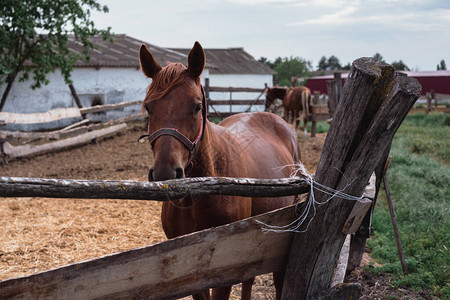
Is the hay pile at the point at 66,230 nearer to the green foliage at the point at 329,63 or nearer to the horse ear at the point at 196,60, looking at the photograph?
the horse ear at the point at 196,60

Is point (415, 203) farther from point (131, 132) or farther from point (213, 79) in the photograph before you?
point (213, 79)

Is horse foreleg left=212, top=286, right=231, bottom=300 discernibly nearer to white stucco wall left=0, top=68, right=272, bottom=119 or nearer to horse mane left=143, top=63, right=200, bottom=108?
horse mane left=143, top=63, right=200, bottom=108

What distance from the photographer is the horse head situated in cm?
220

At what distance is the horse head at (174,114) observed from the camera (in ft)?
7.20

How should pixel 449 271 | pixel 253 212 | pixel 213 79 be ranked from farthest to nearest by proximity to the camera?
pixel 213 79, pixel 449 271, pixel 253 212

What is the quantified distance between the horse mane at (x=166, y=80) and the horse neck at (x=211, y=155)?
37cm

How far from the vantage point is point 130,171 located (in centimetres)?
949

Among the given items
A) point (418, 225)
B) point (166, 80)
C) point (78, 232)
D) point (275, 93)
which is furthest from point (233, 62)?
point (166, 80)

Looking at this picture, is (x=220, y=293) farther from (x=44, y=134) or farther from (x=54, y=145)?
(x=54, y=145)

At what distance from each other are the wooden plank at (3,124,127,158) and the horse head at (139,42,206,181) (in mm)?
9558

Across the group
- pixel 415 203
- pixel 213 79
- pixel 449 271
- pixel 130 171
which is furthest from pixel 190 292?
pixel 213 79

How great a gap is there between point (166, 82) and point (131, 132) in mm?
13240

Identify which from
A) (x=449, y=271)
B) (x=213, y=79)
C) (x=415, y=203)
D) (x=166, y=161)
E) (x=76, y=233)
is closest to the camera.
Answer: (x=166, y=161)

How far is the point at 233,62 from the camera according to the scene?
33.8m
